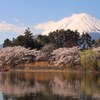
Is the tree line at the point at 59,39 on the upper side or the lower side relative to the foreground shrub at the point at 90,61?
upper

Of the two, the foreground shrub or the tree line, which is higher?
the tree line

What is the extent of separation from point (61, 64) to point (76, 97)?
1398 inches

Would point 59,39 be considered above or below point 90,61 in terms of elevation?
above

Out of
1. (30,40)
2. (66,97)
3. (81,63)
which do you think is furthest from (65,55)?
(66,97)

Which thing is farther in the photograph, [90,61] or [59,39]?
[59,39]

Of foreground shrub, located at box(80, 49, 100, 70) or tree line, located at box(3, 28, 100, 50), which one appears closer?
foreground shrub, located at box(80, 49, 100, 70)

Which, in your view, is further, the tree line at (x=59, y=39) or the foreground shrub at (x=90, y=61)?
the tree line at (x=59, y=39)

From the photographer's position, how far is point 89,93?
31.0 metres

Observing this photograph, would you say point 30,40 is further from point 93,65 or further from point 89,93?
point 89,93

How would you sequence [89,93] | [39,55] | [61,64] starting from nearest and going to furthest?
[89,93] → [61,64] → [39,55]

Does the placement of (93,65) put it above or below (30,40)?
below

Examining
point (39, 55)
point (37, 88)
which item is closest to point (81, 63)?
point (39, 55)

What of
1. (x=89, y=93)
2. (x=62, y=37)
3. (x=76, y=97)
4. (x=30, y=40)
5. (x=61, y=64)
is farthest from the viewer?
(x=62, y=37)

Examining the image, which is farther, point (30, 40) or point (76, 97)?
point (30, 40)
